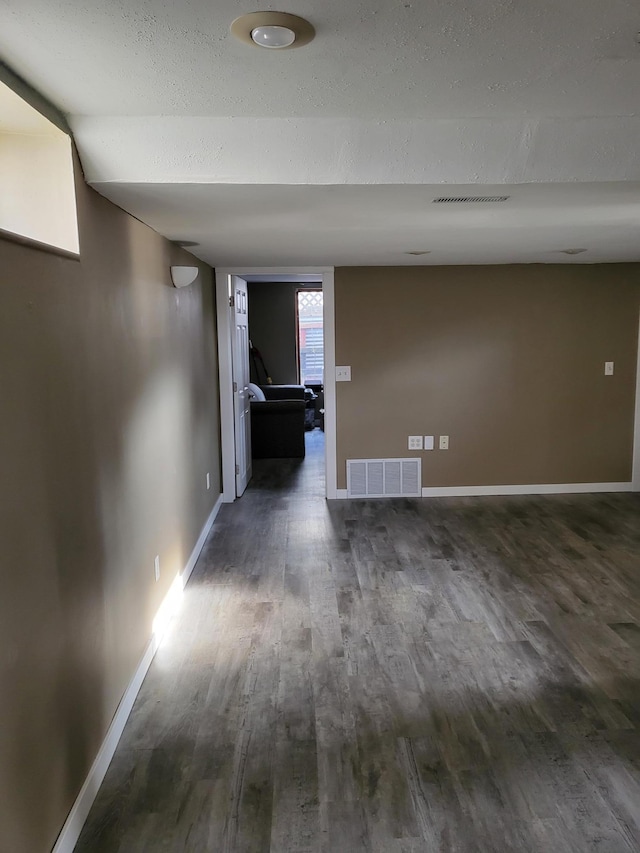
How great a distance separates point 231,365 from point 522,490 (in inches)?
109

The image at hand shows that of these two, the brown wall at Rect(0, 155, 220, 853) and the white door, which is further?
the white door

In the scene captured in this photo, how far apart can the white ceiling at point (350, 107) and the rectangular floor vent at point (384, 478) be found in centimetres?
276

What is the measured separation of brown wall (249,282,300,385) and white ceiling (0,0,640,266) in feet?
20.6

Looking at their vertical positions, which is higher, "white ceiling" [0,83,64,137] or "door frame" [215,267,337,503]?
"white ceiling" [0,83,64,137]

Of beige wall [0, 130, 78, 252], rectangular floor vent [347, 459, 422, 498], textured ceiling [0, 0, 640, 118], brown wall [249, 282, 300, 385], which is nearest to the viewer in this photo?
textured ceiling [0, 0, 640, 118]

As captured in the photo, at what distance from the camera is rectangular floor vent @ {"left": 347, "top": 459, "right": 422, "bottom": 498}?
5.44 metres

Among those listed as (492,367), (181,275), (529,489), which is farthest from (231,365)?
(529,489)

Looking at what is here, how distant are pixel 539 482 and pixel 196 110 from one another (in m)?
4.55

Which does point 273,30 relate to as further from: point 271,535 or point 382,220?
point 271,535

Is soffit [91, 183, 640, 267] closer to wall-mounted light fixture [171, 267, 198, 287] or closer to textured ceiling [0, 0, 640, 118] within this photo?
wall-mounted light fixture [171, 267, 198, 287]

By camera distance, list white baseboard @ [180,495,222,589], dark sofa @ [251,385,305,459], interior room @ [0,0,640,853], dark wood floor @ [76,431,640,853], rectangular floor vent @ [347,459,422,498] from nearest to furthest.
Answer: interior room @ [0,0,640,853] < dark wood floor @ [76,431,640,853] < white baseboard @ [180,495,222,589] < rectangular floor vent @ [347,459,422,498] < dark sofa @ [251,385,305,459]

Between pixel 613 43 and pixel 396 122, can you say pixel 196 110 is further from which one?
pixel 613 43

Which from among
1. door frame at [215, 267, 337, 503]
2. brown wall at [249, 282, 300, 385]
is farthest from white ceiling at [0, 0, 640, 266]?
brown wall at [249, 282, 300, 385]

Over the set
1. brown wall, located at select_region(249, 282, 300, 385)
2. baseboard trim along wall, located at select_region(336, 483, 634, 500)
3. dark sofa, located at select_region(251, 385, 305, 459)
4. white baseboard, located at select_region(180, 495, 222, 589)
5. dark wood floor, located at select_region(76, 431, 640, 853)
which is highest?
brown wall, located at select_region(249, 282, 300, 385)
